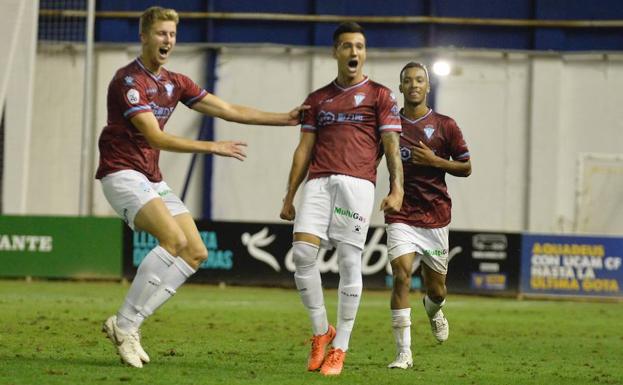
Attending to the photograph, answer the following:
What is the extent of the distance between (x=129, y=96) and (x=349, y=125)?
165 centimetres

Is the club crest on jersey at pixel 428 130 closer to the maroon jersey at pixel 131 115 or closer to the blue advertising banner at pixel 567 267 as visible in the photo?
the maroon jersey at pixel 131 115

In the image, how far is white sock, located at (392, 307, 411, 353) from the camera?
10.9m

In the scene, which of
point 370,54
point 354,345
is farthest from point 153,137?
point 370,54

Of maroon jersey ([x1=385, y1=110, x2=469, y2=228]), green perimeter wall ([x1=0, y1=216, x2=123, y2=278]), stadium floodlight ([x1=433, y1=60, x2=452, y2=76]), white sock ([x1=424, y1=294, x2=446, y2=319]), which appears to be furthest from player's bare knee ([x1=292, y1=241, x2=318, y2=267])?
stadium floodlight ([x1=433, y1=60, x2=452, y2=76])

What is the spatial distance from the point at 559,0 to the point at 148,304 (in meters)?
23.3

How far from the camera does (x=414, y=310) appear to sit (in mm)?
19312

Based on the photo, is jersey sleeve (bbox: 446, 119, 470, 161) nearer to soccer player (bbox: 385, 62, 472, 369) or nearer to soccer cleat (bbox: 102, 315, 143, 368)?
soccer player (bbox: 385, 62, 472, 369)

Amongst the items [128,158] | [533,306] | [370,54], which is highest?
[370,54]

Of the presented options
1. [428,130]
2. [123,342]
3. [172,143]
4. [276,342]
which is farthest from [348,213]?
[276,342]

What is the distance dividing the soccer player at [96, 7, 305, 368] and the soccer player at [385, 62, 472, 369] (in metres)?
2.28

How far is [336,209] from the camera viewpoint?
32.7ft

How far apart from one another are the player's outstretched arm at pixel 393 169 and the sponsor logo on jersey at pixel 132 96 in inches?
72.7

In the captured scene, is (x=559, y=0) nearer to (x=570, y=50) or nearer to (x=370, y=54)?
(x=570, y=50)

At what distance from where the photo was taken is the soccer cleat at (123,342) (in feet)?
31.8
